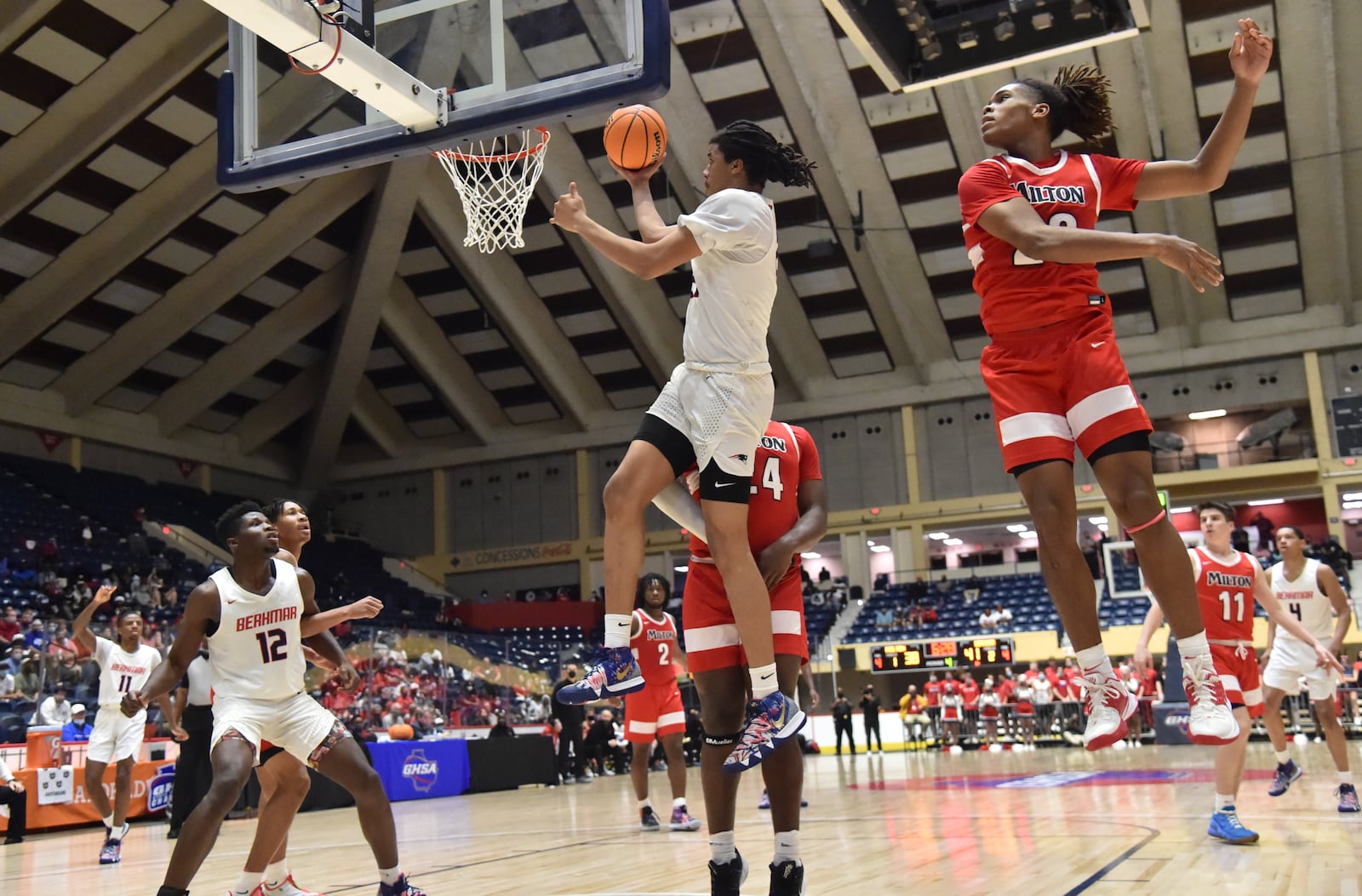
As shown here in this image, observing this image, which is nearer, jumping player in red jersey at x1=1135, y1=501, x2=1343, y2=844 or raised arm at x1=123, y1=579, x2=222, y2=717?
raised arm at x1=123, y1=579, x2=222, y2=717

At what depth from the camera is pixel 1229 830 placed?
6289mm

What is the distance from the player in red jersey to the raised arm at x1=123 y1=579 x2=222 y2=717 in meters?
2.36

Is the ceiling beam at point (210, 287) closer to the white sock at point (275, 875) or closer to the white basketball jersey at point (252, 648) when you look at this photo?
the white basketball jersey at point (252, 648)

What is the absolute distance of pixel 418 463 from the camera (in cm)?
3862

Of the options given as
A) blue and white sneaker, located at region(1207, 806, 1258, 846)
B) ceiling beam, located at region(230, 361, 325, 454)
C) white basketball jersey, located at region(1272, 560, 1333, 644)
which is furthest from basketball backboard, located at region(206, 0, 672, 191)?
ceiling beam, located at region(230, 361, 325, 454)

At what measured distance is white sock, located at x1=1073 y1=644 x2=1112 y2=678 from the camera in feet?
12.8

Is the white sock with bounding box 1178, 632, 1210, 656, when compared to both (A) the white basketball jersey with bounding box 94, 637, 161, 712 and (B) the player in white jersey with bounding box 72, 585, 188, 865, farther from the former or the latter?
(A) the white basketball jersey with bounding box 94, 637, 161, 712

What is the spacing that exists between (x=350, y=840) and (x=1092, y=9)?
10.3m

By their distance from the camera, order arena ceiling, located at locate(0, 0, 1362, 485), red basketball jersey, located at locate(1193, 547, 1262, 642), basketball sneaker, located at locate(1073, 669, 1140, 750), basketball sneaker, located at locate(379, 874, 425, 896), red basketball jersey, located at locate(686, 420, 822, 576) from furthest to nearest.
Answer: arena ceiling, located at locate(0, 0, 1362, 485) → red basketball jersey, located at locate(1193, 547, 1262, 642) → basketball sneaker, located at locate(379, 874, 425, 896) → red basketball jersey, located at locate(686, 420, 822, 576) → basketball sneaker, located at locate(1073, 669, 1140, 750)

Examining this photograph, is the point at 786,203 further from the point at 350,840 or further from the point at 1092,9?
the point at 350,840

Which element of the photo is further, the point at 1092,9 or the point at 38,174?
the point at 38,174

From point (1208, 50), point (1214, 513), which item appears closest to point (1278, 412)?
point (1208, 50)

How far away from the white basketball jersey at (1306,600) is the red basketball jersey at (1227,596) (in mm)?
1947

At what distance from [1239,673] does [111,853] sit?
8020 millimetres
